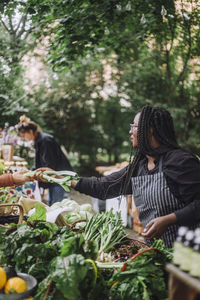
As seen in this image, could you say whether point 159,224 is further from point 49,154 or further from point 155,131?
point 49,154

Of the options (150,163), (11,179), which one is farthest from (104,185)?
(11,179)

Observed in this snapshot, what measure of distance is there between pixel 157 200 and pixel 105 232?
0.44 metres

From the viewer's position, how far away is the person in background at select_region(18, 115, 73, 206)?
16.0 ft

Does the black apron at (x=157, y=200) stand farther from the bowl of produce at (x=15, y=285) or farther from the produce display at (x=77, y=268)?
the bowl of produce at (x=15, y=285)

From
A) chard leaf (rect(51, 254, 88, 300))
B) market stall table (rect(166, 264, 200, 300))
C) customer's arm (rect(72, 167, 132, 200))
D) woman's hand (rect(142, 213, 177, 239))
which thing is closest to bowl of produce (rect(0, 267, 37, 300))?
chard leaf (rect(51, 254, 88, 300))

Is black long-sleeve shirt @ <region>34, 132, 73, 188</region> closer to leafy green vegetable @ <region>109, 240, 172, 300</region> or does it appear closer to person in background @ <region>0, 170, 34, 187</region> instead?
person in background @ <region>0, 170, 34, 187</region>

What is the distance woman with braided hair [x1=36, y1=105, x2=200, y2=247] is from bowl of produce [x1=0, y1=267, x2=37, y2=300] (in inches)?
33.2

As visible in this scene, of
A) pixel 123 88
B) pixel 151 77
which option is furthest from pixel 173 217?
pixel 123 88

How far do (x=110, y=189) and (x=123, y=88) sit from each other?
746 cm

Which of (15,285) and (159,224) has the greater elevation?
(159,224)

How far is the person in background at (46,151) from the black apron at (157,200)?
110 inches

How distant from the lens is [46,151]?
4.87m

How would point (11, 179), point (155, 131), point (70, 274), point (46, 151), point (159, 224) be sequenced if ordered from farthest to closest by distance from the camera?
point (46, 151), point (11, 179), point (155, 131), point (159, 224), point (70, 274)

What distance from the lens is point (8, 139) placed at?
18.4 feet
